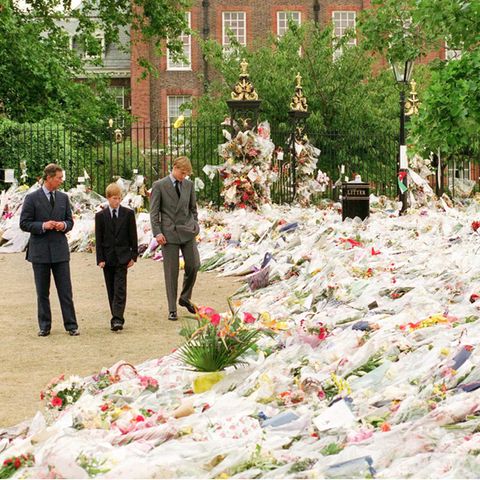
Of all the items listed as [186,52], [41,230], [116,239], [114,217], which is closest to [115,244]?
[116,239]

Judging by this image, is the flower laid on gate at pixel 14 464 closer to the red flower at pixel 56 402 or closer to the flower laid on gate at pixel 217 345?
the red flower at pixel 56 402

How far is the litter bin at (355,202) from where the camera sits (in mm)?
20875

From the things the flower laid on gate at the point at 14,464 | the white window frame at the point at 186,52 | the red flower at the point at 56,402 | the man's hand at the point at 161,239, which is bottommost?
the red flower at the point at 56,402

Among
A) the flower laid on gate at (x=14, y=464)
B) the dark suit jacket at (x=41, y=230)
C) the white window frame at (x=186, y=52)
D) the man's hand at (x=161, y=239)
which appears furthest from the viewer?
the white window frame at (x=186, y=52)

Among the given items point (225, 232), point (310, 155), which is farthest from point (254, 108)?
point (225, 232)

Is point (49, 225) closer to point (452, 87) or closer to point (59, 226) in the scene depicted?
point (59, 226)

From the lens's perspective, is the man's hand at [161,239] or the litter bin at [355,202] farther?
the litter bin at [355,202]

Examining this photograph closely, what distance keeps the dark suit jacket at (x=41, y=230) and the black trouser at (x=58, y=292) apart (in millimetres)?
103

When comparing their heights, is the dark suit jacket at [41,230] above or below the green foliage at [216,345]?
above

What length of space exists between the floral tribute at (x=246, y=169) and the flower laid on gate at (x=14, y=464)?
17.8 metres

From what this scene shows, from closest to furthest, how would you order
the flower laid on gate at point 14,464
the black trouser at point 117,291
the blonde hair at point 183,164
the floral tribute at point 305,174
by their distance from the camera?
the flower laid on gate at point 14,464 → the black trouser at point 117,291 → the blonde hair at point 183,164 → the floral tribute at point 305,174

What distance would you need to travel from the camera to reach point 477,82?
42.4 feet

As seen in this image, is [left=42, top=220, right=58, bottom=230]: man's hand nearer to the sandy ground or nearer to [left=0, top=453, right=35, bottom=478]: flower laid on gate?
the sandy ground

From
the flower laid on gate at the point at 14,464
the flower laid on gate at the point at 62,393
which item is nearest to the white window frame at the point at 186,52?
the flower laid on gate at the point at 62,393
